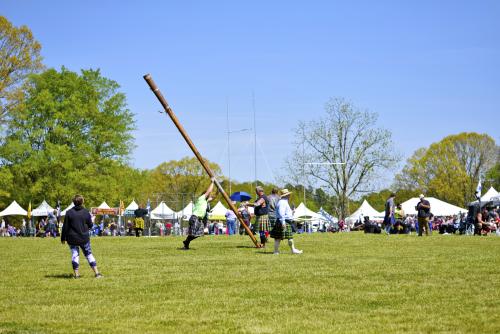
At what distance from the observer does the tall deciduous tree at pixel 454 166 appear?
72625 millimetres

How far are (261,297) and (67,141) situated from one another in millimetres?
46996

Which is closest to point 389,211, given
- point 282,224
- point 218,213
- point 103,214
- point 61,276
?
point 282,224

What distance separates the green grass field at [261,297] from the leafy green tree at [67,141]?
3789cm

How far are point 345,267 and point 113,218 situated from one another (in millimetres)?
51355

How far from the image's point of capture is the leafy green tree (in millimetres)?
51750

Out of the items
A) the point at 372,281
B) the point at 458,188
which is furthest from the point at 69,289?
the point at 458,188

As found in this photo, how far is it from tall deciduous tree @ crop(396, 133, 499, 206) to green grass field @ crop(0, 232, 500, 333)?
59.9 meters

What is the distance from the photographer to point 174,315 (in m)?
7.97

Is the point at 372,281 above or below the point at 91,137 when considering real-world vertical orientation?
below

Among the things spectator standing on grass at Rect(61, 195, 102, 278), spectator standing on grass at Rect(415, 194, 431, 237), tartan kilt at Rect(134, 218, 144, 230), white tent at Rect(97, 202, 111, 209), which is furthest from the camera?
white tent at Rect(97, 202, 111, 209)

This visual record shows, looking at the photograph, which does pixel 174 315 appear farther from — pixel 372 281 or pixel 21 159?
pixel 21 159

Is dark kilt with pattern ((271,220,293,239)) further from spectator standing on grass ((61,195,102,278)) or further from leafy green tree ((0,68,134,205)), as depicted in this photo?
leafy green tree ((0,68,134,205))

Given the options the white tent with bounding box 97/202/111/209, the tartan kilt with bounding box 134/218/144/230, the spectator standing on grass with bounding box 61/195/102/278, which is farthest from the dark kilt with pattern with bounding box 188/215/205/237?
the white tent with bounding box 97/202/111/209

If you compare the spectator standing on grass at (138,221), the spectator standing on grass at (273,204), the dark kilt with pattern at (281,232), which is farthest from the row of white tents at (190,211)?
the dark kilt with pattern at (281,232)
